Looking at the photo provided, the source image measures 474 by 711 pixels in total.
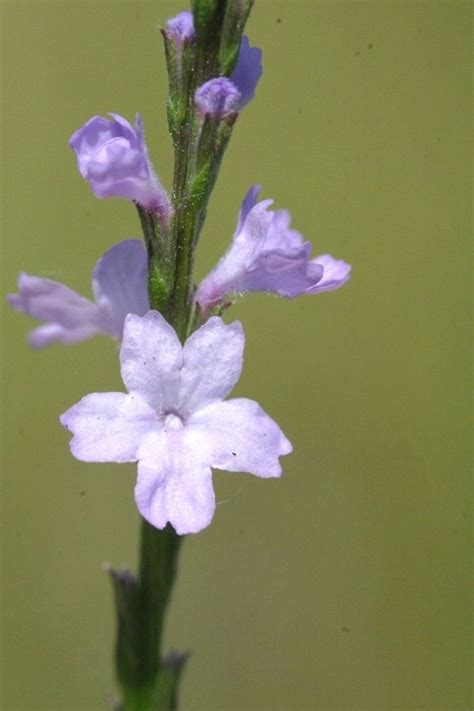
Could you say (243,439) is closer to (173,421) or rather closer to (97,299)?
(173,421)

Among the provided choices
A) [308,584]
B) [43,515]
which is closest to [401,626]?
[308,584]

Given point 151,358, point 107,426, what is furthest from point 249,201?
point 107,426

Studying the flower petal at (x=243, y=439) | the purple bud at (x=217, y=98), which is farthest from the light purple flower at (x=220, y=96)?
the flower petal at (x=243, y=439)

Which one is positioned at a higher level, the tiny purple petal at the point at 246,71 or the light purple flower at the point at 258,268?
the tiny purple petal at the point at 246,71

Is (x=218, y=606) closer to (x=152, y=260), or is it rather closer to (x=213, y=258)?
(x=213, y=258)

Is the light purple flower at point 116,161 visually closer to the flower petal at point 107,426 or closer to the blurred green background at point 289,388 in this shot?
the flower petal at point 107,426

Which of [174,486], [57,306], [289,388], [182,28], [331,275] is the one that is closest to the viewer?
[174,486]

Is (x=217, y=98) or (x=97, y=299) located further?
(x=97, y=299)

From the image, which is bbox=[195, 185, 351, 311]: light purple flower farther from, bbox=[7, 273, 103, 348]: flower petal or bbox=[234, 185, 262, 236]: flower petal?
bbox=[7, 273, 103, 348]: flower petal
